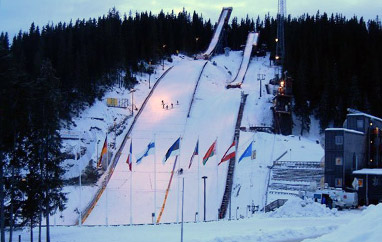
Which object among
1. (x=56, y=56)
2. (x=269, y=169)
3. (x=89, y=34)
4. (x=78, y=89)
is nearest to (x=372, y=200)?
(x=269, y=169)

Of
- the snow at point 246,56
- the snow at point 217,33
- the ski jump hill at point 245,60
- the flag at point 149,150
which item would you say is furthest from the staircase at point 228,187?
the snow at point 217,33

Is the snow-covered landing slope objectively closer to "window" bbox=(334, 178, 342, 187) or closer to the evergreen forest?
the evergreen forest

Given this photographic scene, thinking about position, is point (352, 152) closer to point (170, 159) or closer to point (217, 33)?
point (170, 159)

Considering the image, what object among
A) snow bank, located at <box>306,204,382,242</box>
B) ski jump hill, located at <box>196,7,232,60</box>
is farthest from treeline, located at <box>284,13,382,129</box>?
snow bank, located at <box>306,204,382,242</box>

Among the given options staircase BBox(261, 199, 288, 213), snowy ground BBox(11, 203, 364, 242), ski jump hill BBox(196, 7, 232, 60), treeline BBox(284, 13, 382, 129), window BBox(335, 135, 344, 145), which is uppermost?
ski jump hill BBox(196, 7, 232, 60)

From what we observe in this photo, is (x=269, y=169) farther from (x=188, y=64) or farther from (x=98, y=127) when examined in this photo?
(x=188, y=64)
